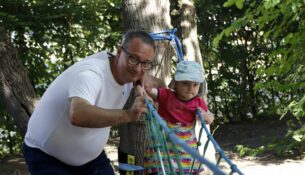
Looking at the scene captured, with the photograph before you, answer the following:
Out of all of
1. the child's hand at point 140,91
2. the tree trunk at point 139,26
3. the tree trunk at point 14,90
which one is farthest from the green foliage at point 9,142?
the child's hand at point 140,91

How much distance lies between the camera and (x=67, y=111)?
2055 millimetres

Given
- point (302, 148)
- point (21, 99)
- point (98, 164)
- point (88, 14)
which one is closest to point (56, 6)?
point (88, 14)

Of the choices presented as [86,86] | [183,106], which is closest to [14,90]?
[183,106]

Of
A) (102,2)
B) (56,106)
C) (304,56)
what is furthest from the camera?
(102,2)

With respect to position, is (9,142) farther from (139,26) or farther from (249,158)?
(139,26)

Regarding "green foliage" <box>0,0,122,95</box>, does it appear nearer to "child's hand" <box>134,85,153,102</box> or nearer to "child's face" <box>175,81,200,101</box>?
"child's face" <box>175,81,200,101</box>

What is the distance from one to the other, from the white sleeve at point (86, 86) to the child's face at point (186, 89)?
1021 mm

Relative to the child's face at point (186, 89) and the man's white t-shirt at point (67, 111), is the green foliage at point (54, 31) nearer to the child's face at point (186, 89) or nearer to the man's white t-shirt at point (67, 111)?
the child's face at point (186, 89)

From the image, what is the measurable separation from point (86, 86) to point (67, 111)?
191 millimetres

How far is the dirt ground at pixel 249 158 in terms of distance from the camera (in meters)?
6.14

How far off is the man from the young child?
70 centimetres

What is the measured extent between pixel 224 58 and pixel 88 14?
3.41 m

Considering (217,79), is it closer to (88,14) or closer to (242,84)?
(242,84)

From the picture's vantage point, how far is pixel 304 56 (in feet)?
11.7
